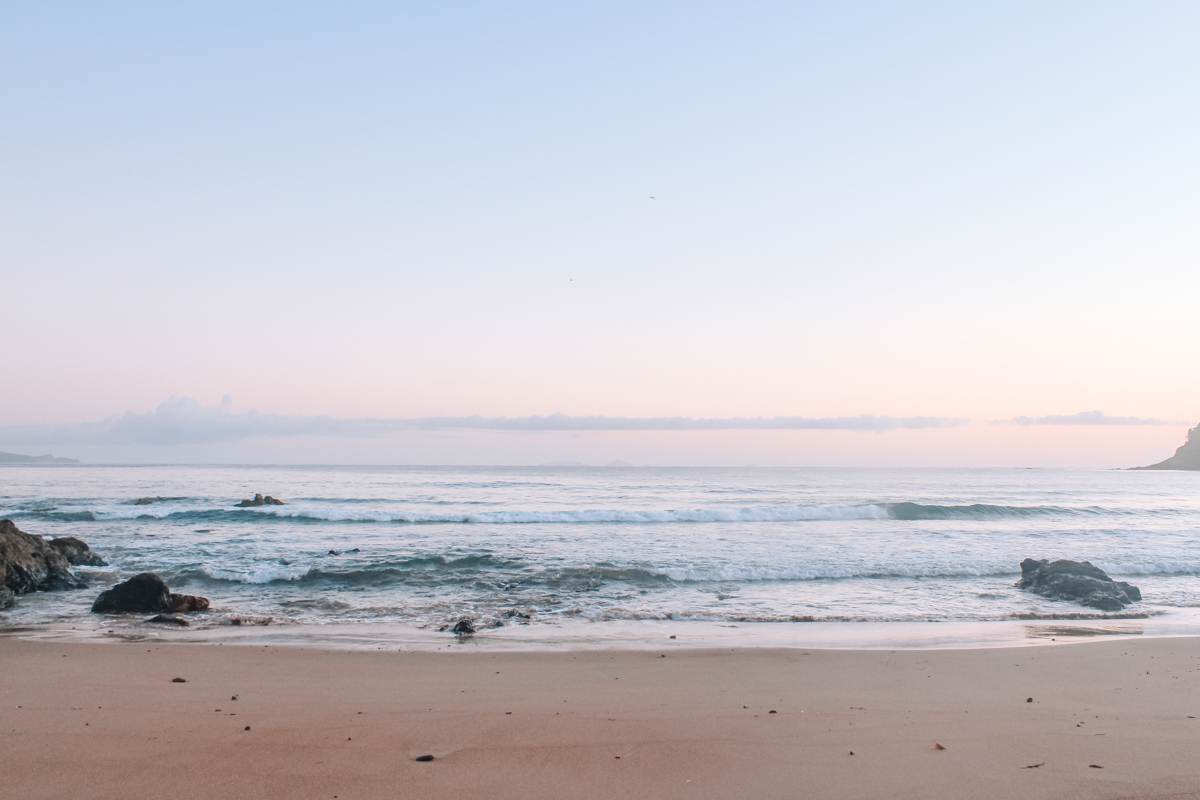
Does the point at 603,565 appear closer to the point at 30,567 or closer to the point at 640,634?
the point at 640,634

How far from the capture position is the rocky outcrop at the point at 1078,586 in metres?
14.2

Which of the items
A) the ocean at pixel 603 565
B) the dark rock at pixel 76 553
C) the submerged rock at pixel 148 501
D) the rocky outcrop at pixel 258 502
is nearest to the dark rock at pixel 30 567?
the ocean at pixel 603 565

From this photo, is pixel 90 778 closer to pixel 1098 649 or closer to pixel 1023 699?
pixel 1023 699

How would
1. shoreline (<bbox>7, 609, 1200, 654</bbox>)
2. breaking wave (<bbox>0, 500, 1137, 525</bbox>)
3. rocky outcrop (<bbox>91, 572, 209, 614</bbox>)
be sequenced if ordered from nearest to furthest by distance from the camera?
1. shoreline (<bbox>7, 609, 1200, 654</bbox>)
2. rocky outcrop (<bbox>91, 572, 209, 614</bbox>)
3. breaking wave (<bbox>0, 500, 1137, 525</bbox>)

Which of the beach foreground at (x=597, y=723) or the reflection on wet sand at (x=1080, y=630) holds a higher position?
the beach foreground at (x=597, y=723)

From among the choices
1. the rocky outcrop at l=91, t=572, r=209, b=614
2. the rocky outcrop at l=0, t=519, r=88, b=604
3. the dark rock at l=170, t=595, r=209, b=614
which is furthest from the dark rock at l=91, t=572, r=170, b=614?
the rocky outcrop at l=0, t=519, r=88, b=604

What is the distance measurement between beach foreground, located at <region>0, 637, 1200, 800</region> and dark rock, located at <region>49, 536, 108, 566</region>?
34.7 ft

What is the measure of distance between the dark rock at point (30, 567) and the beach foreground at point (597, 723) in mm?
6348

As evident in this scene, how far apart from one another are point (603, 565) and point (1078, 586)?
10115mm

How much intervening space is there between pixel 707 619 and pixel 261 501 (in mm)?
31414

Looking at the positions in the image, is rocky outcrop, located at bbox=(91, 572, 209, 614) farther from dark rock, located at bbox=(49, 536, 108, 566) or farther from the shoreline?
dark rock, located at bbox=(49, 536, 108, 566)

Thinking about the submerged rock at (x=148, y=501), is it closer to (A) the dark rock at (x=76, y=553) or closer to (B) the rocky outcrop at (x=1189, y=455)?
(A) the dark rock at (x=76, y=553)

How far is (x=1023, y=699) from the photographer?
734 centimetres

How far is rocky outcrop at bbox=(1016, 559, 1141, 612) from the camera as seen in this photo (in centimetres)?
1420
